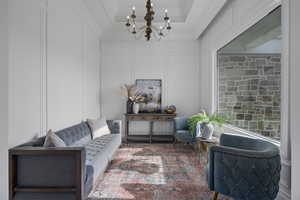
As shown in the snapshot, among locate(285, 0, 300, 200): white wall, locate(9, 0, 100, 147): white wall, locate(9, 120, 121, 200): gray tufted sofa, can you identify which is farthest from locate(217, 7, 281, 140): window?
locate(9, 0, 100, 147): white wall

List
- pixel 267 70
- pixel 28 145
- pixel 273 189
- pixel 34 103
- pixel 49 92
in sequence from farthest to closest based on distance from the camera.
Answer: pixel 267 70
pixel 49 92
pixel 34 103
pixel 28 145
pixel 273 189

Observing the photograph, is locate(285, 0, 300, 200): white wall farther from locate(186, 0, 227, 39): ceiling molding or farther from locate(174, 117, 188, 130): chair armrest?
locate(174, 117, 188, 130): chair armrest

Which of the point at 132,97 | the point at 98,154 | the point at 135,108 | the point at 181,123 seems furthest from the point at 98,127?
the point at 181,123

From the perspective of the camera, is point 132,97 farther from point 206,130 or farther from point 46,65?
point 46,65

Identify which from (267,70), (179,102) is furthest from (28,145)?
(179,102)

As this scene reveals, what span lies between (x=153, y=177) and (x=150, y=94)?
307 cm

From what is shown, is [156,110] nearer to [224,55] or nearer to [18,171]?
[224,55]

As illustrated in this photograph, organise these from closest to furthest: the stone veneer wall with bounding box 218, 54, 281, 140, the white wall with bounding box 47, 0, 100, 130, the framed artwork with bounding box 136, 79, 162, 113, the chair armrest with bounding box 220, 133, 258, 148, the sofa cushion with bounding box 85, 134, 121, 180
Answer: the chair armrest with bounding box 220, 133, 258, 148, the sofa cushion with bounding box 85, 134, 121, 180, the stone veneer wall with bounding box 218, 54, 281, 140, the white wall with bounding box 47, 0, 100, 130, the framed artwork with bounding box 136, 79, 162, 113

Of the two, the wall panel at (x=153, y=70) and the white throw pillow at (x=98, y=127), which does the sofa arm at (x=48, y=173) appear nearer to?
the white throw pillow at (x=98, y=127)

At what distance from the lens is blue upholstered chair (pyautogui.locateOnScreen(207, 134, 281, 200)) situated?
72.1 inches

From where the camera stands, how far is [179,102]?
19.2ft

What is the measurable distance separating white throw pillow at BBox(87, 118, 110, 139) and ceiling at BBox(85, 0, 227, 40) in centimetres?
248

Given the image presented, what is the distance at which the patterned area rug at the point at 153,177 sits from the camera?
8.27 feet

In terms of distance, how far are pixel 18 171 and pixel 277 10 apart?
356 centimetres
